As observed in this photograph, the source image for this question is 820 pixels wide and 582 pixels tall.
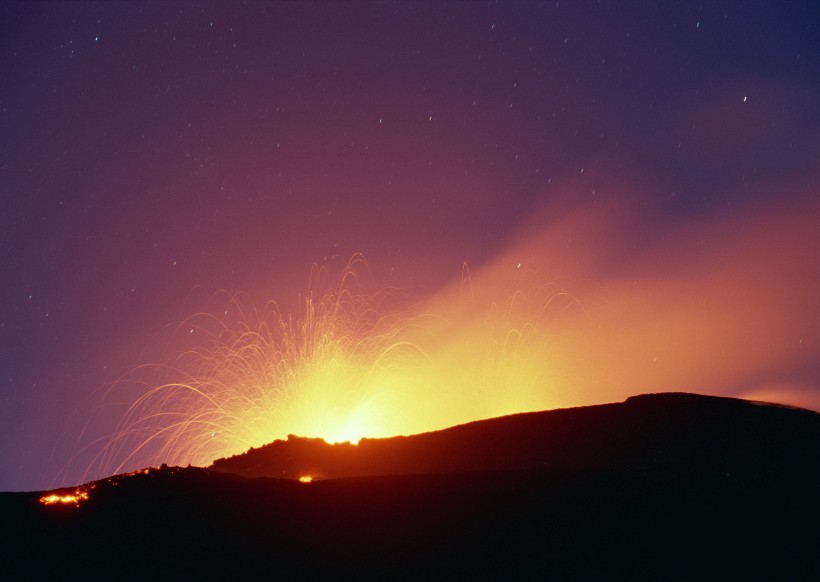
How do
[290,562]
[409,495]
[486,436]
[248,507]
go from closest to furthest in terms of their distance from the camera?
1. [290,562]
2. [248,507]
3. [409,495]
4. [486,436]

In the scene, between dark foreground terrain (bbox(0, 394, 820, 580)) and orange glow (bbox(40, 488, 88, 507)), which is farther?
orange glow (bbox(40, 488, 88, 507))

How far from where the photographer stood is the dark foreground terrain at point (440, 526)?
11.0 meters

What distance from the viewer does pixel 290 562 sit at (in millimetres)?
11031

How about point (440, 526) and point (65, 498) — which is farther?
point (65, 498)

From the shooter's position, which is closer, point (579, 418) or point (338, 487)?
point (338, 487)

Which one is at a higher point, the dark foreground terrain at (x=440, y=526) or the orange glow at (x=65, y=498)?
the orange glow at (x=65, y=498)

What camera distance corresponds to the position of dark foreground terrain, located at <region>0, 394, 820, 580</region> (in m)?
11.0

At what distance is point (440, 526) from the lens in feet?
41.1

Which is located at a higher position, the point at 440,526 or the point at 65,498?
the point at 65,498

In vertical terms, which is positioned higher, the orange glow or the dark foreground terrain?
the orange glow

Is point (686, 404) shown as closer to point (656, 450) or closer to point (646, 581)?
point (656, 450)

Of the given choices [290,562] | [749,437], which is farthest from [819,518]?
[290,562]

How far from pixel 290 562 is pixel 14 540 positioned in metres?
4.86

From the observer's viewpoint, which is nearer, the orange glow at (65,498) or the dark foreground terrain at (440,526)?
the dark foreground terrain at (440,526)
